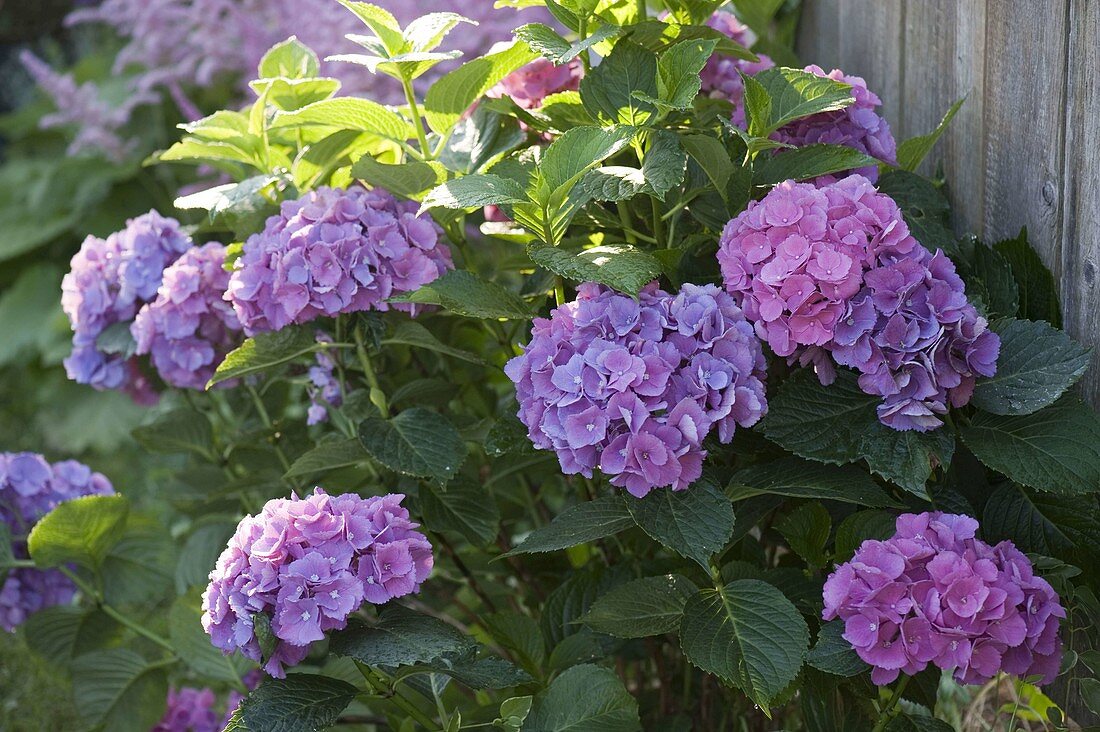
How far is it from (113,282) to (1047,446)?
4.67ft

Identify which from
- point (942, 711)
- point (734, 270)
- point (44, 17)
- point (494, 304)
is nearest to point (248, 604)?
point (494, 304)

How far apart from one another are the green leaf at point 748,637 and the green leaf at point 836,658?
16 millimetres

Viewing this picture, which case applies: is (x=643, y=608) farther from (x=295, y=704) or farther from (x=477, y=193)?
(x=477, y=193)

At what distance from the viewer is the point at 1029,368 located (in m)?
1.29

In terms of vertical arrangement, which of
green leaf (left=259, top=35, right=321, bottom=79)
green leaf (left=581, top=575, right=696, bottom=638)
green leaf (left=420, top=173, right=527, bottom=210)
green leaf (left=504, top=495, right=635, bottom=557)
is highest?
green leaf (left=420, top=173, right=527, bottom=210)

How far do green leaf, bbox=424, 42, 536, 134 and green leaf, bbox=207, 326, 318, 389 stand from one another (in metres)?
0.36

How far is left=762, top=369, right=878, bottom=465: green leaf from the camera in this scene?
128cm

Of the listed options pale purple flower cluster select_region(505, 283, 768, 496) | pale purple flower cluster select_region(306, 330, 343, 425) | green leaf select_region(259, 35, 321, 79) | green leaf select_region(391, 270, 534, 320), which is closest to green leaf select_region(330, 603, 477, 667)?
pale purple flower cluster select_region(505, 283, 768, 496)

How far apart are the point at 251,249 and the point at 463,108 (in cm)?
36

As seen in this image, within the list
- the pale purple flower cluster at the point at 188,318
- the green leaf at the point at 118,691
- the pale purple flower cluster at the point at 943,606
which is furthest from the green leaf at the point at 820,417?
the green leaf at the point at 118,691

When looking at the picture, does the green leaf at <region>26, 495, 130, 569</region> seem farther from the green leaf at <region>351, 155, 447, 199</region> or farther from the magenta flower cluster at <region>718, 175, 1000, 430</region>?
the magenta flower cluster at <region>718, 175, 1000, 430</region>

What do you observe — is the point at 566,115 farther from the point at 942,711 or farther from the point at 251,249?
the point at 942,711

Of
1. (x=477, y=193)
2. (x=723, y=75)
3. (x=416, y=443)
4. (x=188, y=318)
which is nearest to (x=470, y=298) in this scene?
(x=477, y=193)

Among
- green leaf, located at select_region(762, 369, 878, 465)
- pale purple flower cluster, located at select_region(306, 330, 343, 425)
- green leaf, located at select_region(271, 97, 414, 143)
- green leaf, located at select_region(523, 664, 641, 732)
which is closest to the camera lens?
green leaf, located at select_region(762, 369, 878, 465)
